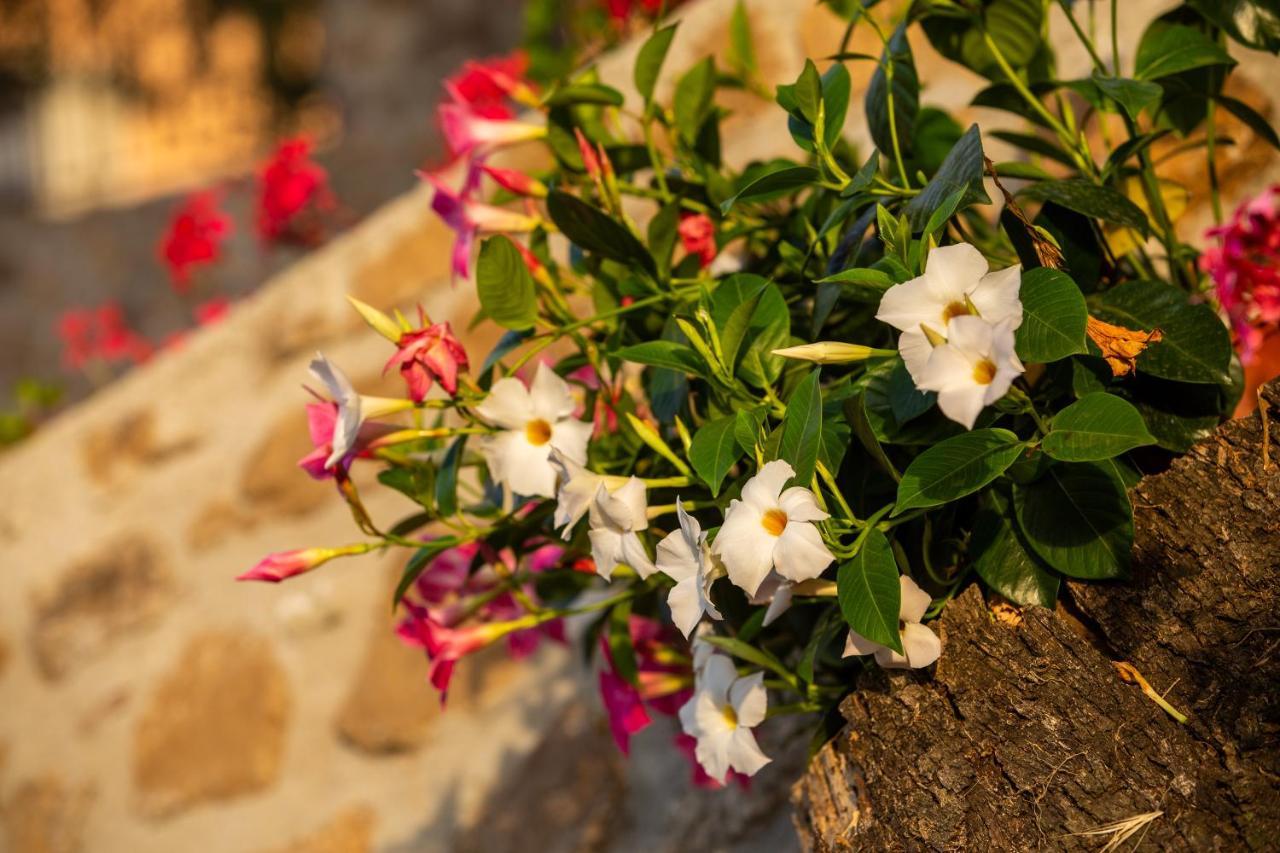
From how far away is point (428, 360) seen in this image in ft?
2.38

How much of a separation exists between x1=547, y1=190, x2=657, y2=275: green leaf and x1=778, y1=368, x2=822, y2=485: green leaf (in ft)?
0.65

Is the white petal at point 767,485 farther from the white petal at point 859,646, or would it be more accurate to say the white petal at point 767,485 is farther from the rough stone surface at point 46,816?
the rough stone surface at point 46,816

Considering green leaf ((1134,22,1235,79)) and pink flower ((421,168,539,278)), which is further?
pink flower ((421,168,539,278))

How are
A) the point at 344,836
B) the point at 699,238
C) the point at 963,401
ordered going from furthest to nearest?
the point at 344,836, the point at 699,238, the point at 963,401

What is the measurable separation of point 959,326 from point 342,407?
389 millimetres

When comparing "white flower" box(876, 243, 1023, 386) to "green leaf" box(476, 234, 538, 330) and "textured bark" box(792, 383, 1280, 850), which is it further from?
"green leaf" box(476, 234, 538, 330)

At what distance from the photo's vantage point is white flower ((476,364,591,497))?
71 centimetres

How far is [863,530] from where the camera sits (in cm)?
61

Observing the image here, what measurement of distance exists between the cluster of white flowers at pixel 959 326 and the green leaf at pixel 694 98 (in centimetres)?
38

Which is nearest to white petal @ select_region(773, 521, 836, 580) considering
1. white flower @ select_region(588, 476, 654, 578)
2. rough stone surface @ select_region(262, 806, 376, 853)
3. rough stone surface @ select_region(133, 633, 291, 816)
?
white flower @ select_region(588, 476, 654, 578)

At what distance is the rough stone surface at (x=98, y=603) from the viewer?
69.4 inches

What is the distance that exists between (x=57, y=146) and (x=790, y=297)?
514cm

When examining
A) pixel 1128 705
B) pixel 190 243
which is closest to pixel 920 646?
pixel 1128 705

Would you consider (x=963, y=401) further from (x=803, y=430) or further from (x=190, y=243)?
(x=190, y=243)
